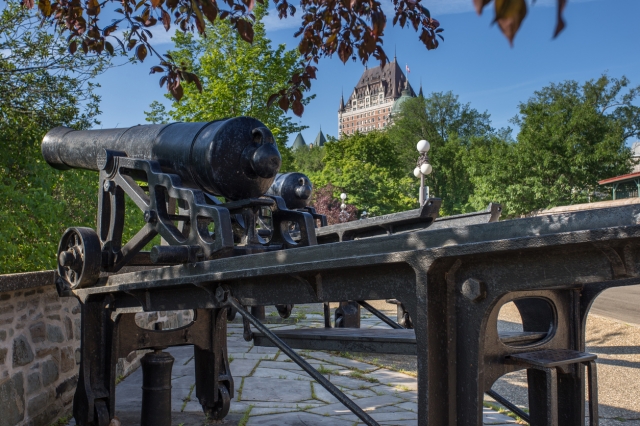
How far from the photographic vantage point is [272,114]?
24641mm

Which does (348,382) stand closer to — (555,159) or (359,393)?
(359,393)

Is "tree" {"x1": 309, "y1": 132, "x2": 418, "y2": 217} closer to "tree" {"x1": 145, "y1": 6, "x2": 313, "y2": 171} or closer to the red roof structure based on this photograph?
the red roof structure

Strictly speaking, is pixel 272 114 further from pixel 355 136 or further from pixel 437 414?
pixel 355 136

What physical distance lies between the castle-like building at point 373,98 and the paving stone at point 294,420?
130 m

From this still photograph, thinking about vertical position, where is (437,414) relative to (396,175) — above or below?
below

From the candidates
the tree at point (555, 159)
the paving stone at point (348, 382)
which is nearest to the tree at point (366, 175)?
the tree at point (555, 159)

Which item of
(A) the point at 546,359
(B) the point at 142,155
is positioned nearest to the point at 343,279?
(A) the point at 546,359

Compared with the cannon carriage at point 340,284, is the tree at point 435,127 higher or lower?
higher

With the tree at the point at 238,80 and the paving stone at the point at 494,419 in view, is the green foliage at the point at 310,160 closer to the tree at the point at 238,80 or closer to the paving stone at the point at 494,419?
the tree at the point at 238,80

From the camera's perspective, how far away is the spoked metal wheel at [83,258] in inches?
161

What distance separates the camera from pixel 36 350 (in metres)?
4.77

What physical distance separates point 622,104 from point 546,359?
186ft

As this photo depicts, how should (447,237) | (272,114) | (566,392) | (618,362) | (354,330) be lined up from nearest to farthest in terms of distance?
(447,237) → (566,392) → (354,330) → (618,362) → (272,114)

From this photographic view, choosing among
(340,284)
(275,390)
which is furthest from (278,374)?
(340,284)
